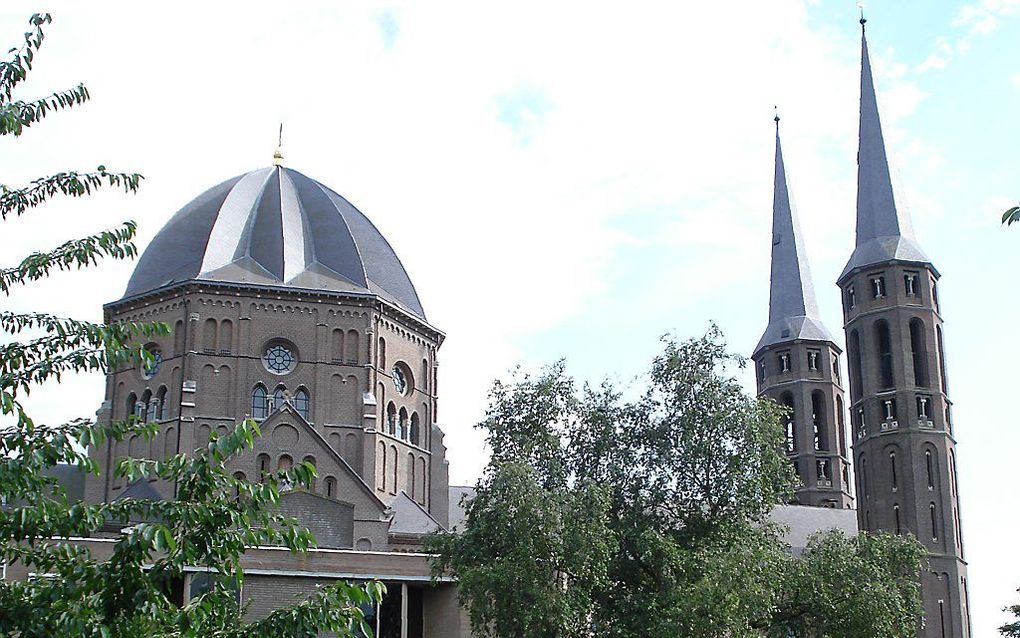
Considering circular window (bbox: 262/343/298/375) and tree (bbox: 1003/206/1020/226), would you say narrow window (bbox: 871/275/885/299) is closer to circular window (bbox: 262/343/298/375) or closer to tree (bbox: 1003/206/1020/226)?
circular window (bbox: 262/343/298/375)

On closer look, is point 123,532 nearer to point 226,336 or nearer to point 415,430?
point 226,336

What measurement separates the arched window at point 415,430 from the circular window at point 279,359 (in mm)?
6623

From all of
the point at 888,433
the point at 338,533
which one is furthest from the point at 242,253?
the point at 888,433

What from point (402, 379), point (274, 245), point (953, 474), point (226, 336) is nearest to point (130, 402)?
point (226, 336)

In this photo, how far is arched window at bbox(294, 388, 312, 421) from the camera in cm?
5559

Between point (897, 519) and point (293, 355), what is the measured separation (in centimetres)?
3742

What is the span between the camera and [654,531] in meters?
32.7

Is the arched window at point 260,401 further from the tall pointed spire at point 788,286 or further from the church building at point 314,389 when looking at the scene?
the tall pointed spire at point 788,286

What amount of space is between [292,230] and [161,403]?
9942 millimetres

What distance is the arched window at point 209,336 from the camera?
181ft

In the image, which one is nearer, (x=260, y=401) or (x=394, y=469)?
(x=260, y=401)

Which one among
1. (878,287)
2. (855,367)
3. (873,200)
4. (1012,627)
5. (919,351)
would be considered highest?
(873,200)

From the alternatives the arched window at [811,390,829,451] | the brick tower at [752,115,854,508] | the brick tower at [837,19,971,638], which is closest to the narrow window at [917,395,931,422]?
the brick tower at [837,19,971,638]

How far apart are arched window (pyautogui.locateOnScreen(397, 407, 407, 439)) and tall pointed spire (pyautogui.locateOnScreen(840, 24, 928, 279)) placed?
3312 cm
